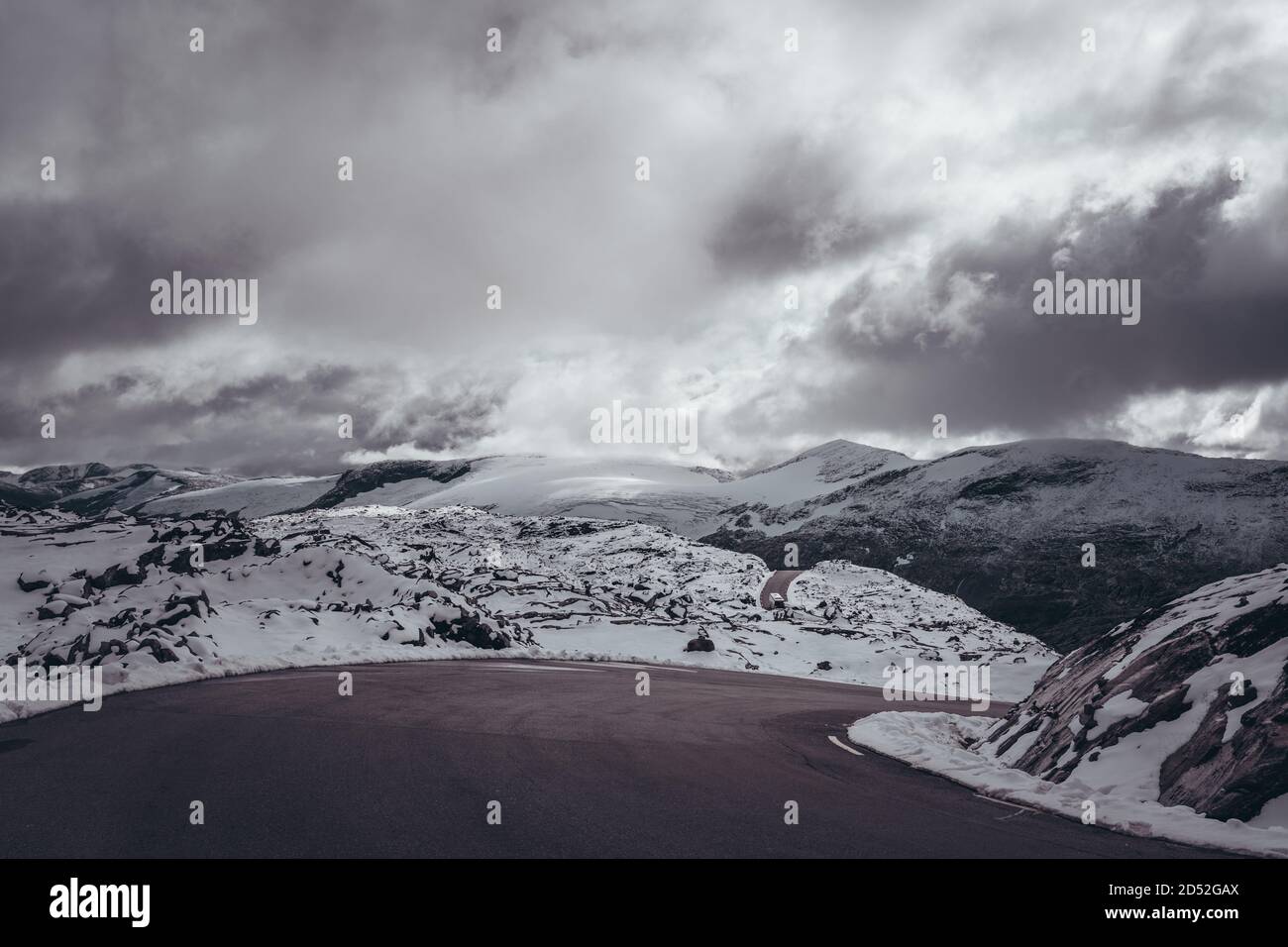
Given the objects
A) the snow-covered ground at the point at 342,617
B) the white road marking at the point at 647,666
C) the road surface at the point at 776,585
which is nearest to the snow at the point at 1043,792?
the snow-covered ground at the point at 342,617

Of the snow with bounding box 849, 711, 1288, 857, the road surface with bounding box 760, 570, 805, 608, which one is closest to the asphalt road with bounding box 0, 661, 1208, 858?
the snow with bounding box 849, 711, 1288, 857

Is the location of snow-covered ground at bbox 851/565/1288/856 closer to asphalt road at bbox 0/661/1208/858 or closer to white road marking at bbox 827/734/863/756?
white road marking at bbox 827/734/863/756

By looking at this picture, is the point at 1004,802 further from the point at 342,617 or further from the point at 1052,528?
the point at 1052,528

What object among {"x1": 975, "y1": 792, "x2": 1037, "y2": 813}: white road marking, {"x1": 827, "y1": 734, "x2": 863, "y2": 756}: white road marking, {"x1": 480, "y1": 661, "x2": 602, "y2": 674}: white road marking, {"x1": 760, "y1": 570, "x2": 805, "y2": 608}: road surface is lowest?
{"x1": 760, "y1": 570, "x2": 805, "y2": 608}: road surface

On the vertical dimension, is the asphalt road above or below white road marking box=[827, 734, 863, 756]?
above

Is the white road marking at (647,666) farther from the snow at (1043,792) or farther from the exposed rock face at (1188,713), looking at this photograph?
the exposed rock face at (1188,713)
